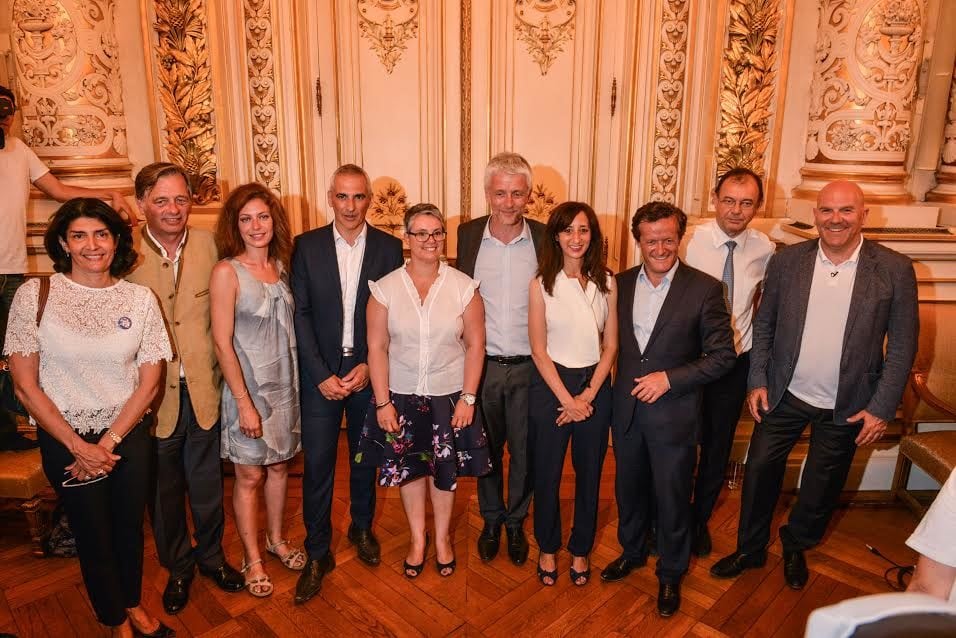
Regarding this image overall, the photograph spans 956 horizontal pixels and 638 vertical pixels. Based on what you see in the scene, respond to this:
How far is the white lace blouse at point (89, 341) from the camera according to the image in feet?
6.82

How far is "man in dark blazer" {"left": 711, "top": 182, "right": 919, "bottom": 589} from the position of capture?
2.46 metres

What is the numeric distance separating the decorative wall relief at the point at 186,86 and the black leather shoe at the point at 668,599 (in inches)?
131

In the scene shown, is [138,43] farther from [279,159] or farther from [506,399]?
[506,399]

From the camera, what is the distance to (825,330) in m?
2.55

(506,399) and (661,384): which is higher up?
(661,384)

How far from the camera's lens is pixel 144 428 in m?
2.28

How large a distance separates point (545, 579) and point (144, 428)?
5.22ft

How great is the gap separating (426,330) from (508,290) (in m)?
0.41

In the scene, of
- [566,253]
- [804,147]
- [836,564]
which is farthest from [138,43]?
[836,564]

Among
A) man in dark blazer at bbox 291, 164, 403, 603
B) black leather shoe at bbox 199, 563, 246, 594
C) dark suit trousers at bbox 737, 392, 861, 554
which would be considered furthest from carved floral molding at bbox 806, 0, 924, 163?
black leather shoe at bbox 199, 563, 246, 594

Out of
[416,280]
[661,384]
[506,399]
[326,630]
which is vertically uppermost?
[416,280]

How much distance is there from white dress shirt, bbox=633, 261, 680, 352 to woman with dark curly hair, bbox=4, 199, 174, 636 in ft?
5.23

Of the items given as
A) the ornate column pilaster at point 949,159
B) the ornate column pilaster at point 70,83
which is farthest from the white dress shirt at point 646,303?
the ornate column pilaster at point 70,83

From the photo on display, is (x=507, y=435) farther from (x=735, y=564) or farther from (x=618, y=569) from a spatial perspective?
(x=735, y=564)
